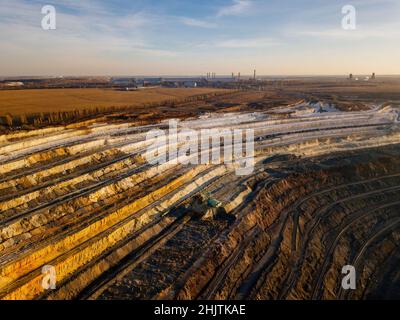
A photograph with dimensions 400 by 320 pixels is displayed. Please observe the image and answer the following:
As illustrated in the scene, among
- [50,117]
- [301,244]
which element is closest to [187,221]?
[301,244]

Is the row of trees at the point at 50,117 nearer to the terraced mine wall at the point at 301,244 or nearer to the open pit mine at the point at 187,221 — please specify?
the open pit mine at the point at 187,221

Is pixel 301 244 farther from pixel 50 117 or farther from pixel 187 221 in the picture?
pixel 50 117

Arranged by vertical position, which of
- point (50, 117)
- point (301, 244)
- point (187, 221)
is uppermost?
point (50, 117)

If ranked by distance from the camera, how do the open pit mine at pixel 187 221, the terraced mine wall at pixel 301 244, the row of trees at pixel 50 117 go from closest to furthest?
the open pit mine at pixel 187 221 → the terraced mine wall at pixel 301 244 → the row of trees at pixel 50 117

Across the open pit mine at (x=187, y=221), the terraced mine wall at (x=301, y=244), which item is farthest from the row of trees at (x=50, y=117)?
the terraced mine wall at (x=301, y=244)

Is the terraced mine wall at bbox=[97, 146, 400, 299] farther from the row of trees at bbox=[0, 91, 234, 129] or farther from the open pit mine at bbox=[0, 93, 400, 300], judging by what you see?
the row of trees at bbox=[0, 91, 234, 129]

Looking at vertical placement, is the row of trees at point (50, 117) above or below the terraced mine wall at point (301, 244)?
above

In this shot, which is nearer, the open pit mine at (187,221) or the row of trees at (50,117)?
the open pit mine at (187,221)

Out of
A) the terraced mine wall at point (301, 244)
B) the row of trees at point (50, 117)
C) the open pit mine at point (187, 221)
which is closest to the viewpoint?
the open pit mine at point (187, 221)
